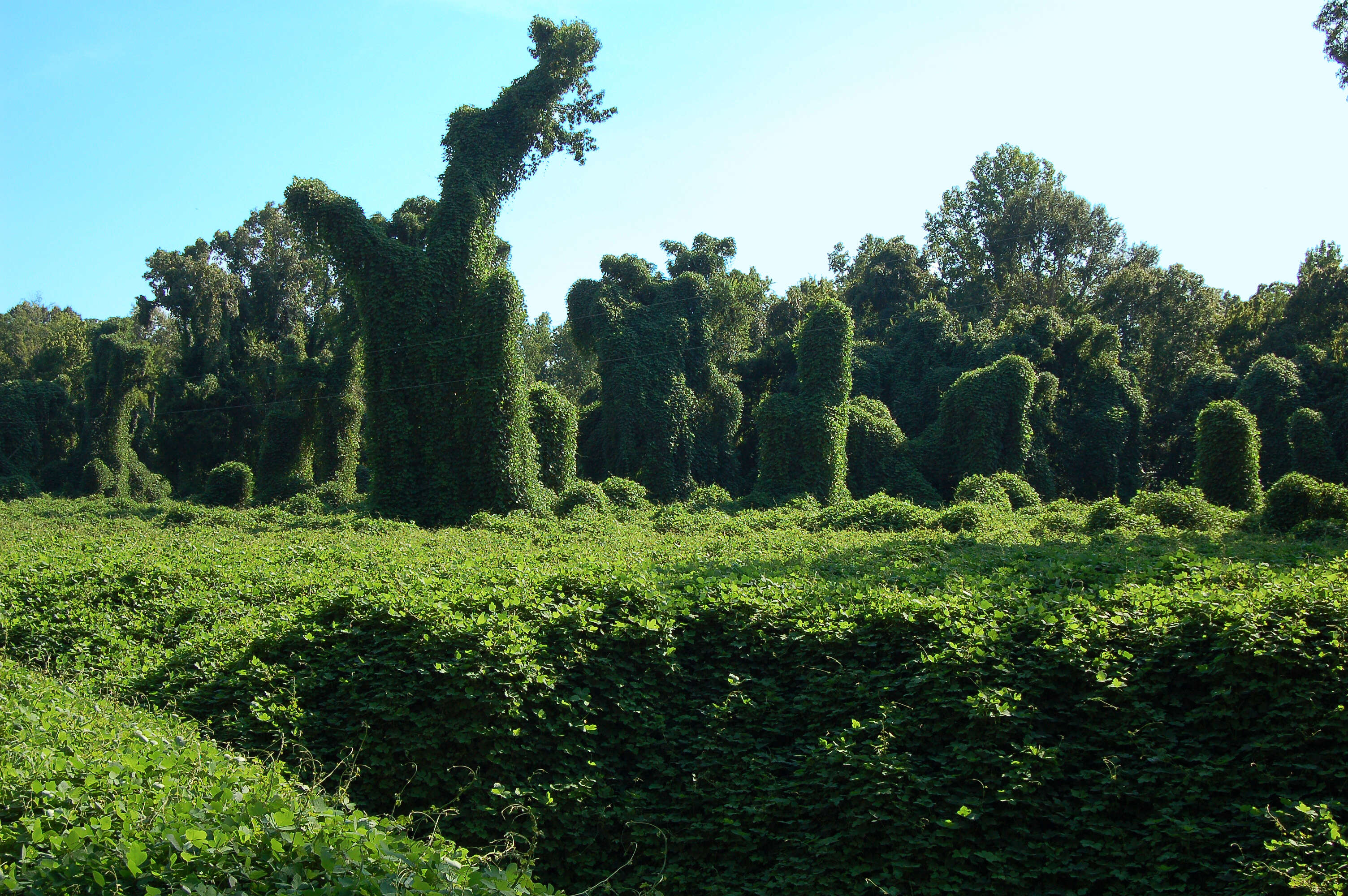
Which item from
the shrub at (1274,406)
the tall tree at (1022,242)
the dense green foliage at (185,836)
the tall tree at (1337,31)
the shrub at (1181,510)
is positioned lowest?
the dense green foliage at (185,836)

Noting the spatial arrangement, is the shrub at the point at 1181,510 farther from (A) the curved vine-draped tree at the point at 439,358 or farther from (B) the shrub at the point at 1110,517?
(A) the curved vine-draped tree at the point at 439,358

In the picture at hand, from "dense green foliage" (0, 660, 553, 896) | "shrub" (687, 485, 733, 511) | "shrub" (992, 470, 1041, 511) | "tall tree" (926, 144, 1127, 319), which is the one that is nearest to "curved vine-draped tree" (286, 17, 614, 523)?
"shrub" (687, 485, 733, 511)

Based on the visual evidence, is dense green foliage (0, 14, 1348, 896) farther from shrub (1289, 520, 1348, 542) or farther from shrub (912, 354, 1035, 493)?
shrub (912, 354, 1035, 493)

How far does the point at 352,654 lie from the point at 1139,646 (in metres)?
4.78

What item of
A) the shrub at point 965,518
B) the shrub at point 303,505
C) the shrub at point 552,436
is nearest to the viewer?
the shrub at point 965,518

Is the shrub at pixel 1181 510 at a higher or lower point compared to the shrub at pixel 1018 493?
lower

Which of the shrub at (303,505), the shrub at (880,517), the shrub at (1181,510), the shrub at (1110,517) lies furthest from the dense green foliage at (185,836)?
the shrub at (303,505)

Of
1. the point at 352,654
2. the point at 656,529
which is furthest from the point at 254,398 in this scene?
the point at 352,654

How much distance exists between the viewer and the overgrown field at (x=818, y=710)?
4359mm

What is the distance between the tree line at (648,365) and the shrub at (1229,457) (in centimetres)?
95

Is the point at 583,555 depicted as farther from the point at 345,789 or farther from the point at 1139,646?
the point at 1139,646

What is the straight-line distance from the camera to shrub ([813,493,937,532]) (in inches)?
559

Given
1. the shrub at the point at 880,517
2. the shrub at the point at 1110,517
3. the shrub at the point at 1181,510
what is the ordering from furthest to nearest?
the shrub at the point at 880,517
the shrub at the point at 1181,510
the shrub at the point at 1110,517

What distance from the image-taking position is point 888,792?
4.63 meters
